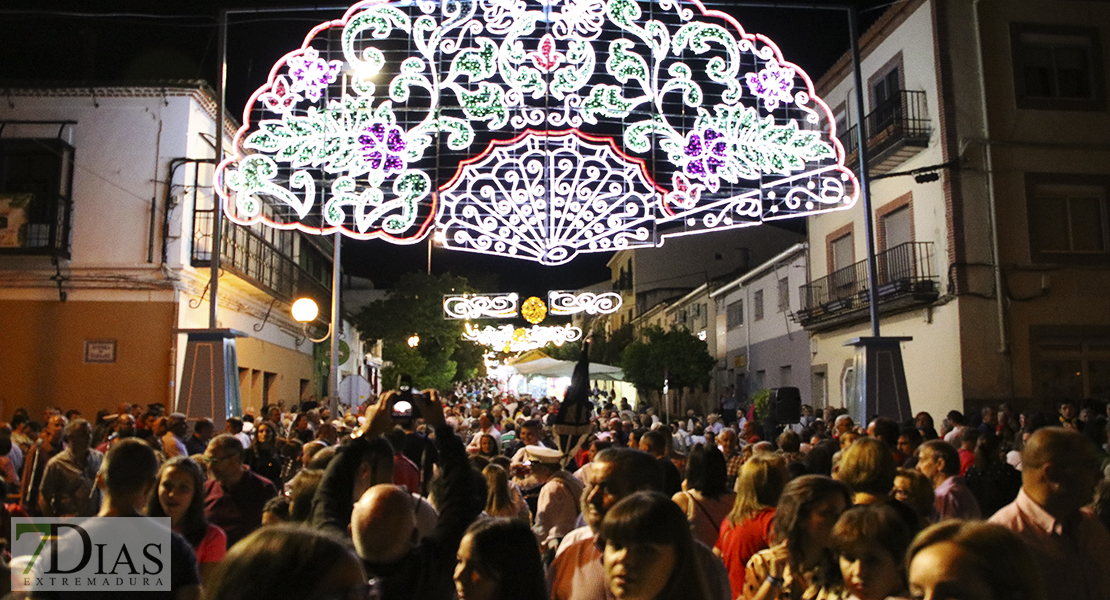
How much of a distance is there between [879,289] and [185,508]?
19500 millimetres

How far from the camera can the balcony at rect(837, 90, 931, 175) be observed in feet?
65.8

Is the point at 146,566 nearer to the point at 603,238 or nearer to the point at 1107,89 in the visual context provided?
the point at 603,238

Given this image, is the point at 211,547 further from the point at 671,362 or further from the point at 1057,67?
the point at 671,362

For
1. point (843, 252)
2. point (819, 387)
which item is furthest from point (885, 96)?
point (819, 387)

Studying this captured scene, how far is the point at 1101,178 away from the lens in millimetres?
19484

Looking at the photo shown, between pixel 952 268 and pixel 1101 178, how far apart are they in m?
3.91

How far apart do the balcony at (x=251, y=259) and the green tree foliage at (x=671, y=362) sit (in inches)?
496

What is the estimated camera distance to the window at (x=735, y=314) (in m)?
34.8

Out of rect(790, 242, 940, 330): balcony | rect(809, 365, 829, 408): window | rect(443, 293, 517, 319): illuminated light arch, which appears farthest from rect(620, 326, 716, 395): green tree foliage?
rect(443, 293, 517, 319): illuminated light arch

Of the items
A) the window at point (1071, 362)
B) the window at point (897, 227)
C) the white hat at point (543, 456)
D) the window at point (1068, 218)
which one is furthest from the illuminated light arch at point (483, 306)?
the window at point (1068, 218)

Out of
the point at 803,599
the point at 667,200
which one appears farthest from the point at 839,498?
the point at 667,200

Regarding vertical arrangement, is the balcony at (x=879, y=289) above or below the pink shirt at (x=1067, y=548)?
above

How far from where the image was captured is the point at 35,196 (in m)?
19.0

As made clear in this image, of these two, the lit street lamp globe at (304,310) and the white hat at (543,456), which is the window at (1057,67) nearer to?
the lit street lamp globe at (304,310)
